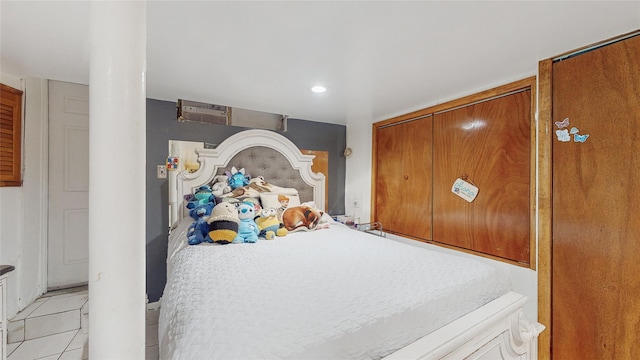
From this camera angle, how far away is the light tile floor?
5.74ft

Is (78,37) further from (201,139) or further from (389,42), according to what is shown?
(389,42)

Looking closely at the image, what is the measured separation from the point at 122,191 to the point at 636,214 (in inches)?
88.5

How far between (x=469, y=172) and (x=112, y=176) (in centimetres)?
252

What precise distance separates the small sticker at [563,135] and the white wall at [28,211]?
3807 mm

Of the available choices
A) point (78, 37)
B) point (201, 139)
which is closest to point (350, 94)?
point (201, 139)

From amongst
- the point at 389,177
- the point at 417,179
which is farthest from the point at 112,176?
the point at 389,177

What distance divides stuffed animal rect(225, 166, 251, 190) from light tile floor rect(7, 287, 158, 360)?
1.36 m

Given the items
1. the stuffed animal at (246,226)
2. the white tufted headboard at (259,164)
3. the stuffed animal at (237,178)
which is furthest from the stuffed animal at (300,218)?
the white tufted headboard at (259,164)

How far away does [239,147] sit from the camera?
2.85 m

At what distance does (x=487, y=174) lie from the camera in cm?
224

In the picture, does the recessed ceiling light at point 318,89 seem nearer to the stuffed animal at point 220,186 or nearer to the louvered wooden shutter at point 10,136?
the stuffed animal at point 220,186

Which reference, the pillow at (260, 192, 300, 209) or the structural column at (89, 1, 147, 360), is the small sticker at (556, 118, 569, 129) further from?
the structural column at (89, 1, 147, 360)

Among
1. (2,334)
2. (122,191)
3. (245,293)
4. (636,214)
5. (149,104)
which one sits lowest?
(2,334)

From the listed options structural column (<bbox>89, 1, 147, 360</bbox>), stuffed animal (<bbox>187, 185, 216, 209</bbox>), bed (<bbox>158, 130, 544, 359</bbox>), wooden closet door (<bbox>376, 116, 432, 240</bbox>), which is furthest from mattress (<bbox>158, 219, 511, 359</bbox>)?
wooden closet door (<bbox>376, 116, 432, 240</bbox>)
